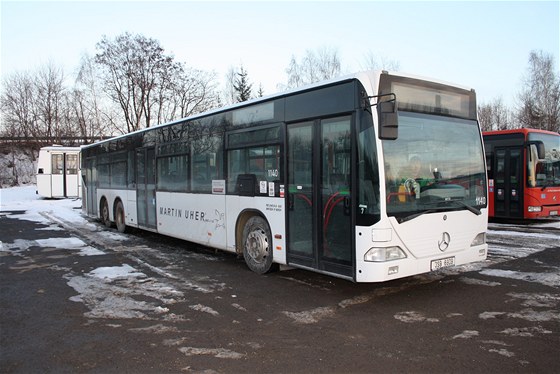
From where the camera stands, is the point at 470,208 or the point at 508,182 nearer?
the point at 470,208

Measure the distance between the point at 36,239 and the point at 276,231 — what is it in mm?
8769

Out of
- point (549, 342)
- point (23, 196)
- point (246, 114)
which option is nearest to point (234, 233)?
point (246, 114)

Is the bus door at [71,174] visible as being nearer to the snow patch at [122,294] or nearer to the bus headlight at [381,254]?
the snow patch at [122,294]

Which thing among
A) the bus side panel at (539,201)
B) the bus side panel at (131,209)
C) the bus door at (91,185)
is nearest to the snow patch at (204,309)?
the bus side panel at (131,209)

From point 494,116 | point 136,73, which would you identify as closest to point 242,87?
point 136,73

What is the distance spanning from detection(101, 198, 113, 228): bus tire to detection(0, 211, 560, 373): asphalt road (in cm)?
610

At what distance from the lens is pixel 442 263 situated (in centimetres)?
617

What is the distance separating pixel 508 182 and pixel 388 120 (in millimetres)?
11472

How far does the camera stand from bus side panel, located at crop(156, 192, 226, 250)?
8883mm

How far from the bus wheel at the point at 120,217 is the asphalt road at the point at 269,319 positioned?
15.8 ft

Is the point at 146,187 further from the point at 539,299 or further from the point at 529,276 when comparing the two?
the point at 539,299

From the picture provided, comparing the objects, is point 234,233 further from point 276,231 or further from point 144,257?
point 144,257

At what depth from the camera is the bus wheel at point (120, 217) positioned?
14047 millimetres

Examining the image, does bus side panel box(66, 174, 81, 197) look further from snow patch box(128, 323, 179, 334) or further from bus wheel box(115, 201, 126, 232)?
snow patch box(128, 323, 179, 334)
